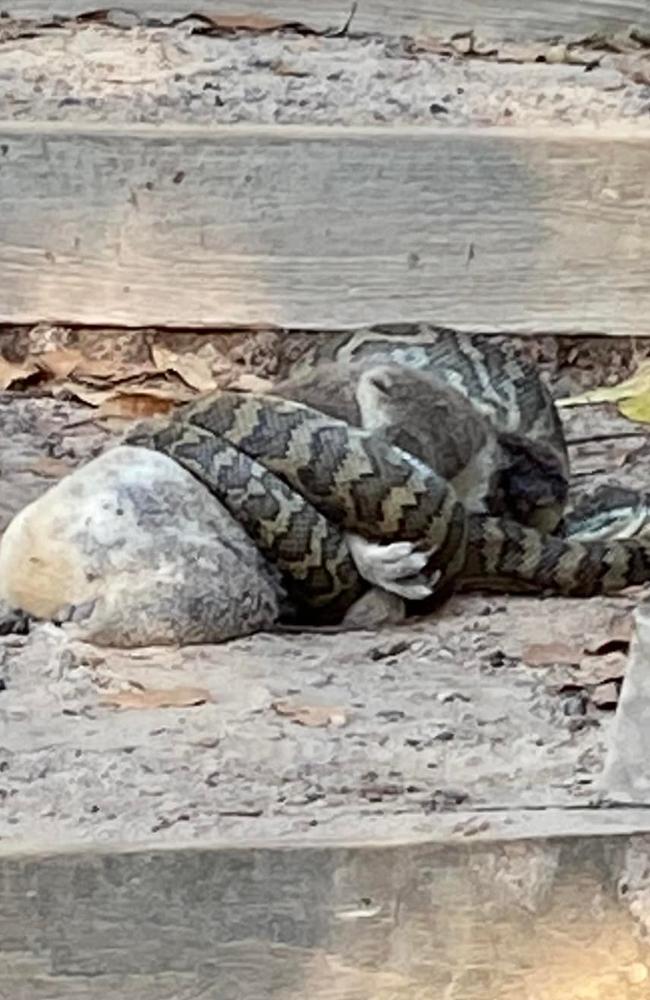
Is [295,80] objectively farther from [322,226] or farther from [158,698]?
[158,698]

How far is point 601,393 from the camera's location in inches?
147

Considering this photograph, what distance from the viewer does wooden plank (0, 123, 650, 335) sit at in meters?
3.59

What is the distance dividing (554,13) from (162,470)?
1.70 m

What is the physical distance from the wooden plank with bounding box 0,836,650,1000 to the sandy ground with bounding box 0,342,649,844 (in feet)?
0.13

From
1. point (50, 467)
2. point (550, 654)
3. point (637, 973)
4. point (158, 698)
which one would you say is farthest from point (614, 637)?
point (50, 467)

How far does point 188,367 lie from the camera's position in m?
3.64

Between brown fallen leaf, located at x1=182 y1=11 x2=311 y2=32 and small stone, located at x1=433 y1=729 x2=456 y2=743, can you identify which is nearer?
small stone, located at x1=433 y1=729 x2=456 y2=743

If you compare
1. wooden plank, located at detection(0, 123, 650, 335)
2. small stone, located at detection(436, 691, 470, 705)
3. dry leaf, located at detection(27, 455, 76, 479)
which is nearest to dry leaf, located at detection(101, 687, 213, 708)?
small stone, located at detection(436, 691, 470, 705)

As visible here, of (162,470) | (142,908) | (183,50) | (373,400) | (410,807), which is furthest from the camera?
(183,50)

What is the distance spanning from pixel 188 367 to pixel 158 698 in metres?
1.19

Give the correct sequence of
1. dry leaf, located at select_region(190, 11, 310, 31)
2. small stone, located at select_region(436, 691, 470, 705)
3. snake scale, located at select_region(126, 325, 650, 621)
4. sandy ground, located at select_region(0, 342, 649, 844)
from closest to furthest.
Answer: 1. sandy ground, located at select_region(0, 342, 649, 844)
2. small stone, located at select_region(436, 691, 470, 705)
3. snake scale, located at select_region(126, 325, 650, 621)
4. dry leaf, located at select_region(190, 11, 310, 31)

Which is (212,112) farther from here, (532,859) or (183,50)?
(532,859)

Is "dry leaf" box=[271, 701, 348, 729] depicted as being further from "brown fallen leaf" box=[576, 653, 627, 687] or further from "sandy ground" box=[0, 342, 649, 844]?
"brown fallen leaf" box=[576, 653, 627, 687]

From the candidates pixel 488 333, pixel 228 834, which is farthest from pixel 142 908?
pixel 488 333
